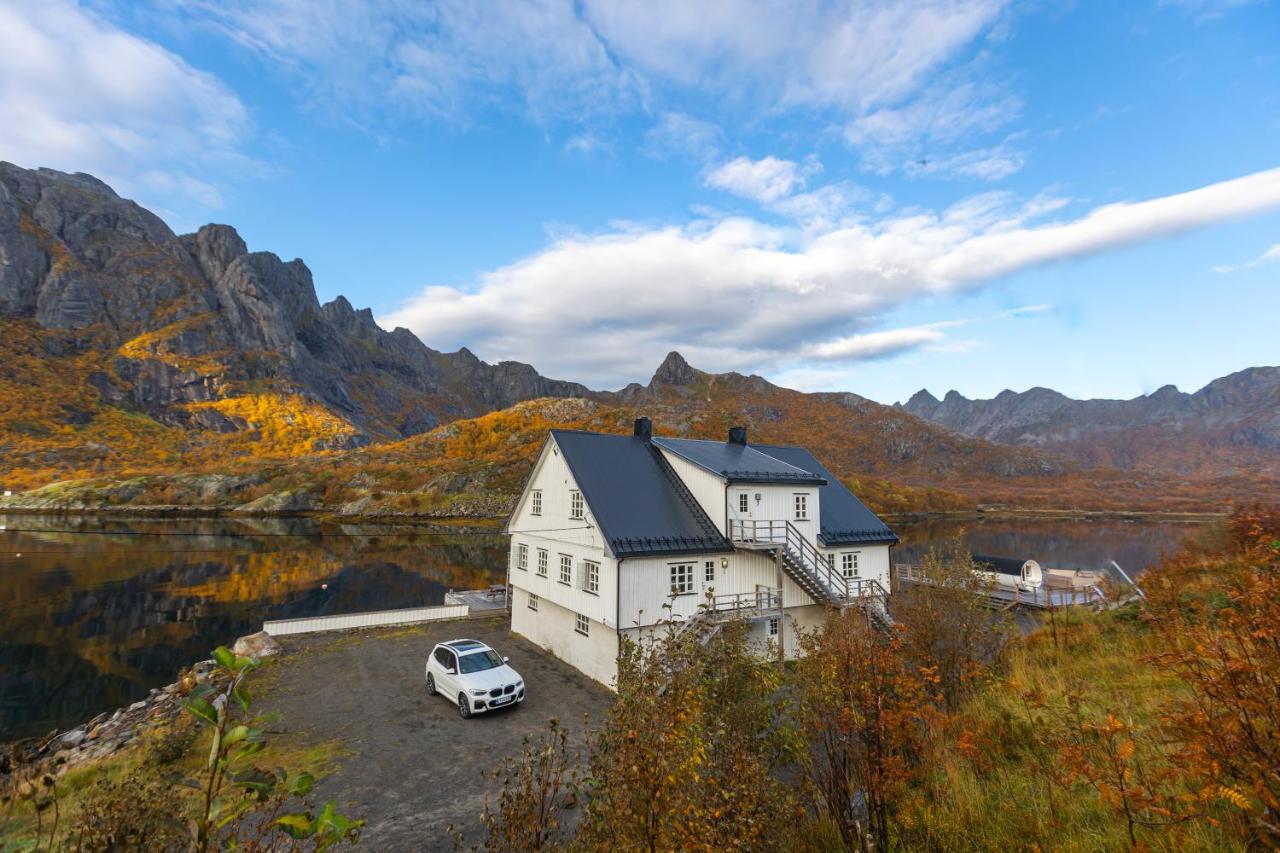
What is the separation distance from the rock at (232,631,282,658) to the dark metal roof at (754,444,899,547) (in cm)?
2603

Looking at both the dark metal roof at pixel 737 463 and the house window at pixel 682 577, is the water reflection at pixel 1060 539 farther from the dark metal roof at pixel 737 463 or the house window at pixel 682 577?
the house window at pixel 682 577

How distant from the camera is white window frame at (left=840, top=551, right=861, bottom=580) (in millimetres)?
26984

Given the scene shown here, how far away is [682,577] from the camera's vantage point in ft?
74.1

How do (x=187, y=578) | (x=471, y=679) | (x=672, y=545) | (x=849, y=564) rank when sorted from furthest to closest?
(x=187, y=578)
(x=849, y=564)
(x=672, y=545)
(x=471, y=679)

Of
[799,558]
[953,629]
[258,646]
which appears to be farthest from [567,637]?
[953,629]

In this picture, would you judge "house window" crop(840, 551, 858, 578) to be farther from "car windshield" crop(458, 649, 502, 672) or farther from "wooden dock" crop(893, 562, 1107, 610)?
"car windshield" crop(458, 649, 502, 672)

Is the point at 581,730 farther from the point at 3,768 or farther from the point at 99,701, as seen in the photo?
the point at 99,701

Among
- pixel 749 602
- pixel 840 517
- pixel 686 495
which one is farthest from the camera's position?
pixel 840 517

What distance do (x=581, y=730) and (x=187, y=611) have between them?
133 feet

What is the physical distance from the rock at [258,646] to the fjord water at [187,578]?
5286 millimetres

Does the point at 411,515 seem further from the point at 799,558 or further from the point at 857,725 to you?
the point at 857,725

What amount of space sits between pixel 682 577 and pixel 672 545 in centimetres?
142

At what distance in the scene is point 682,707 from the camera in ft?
20.0

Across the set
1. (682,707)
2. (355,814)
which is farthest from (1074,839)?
(355,814)
